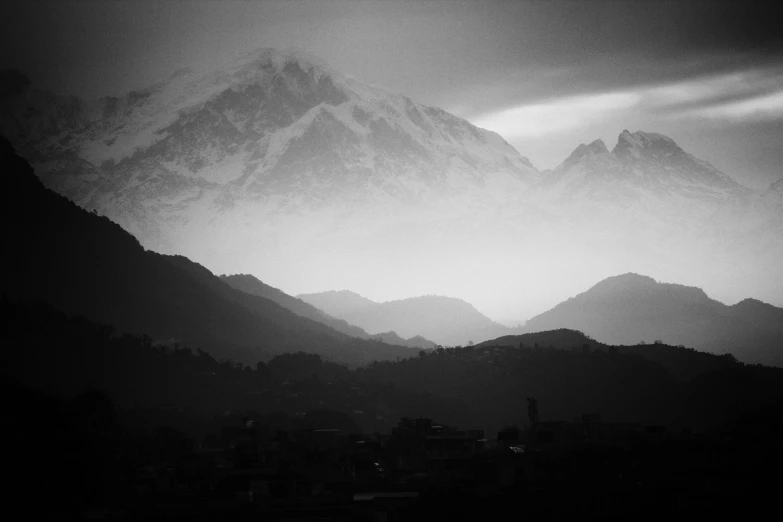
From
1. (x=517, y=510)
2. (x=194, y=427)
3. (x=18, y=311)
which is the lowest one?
(x=517, y=510)

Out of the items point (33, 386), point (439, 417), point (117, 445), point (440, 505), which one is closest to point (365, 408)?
point (439, 417)

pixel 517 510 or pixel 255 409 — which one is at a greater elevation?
pixel 255 409

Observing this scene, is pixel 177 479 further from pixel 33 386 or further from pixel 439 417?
pixel 439 417

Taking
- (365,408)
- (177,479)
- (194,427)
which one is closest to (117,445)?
(177,479)

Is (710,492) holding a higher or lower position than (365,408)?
lower

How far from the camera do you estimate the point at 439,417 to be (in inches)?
7013

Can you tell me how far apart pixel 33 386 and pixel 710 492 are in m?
94.3

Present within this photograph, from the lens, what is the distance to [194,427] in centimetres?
14425

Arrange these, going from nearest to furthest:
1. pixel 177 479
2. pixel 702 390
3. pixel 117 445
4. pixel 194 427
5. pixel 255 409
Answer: pixel 177 479, pixel 117 445, pixel 194 427, pixel 255 409, pixel 702 390

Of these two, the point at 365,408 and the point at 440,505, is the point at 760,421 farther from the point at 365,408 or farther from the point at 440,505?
the point at 365,408

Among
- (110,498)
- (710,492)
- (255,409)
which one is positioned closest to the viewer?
(710,492)

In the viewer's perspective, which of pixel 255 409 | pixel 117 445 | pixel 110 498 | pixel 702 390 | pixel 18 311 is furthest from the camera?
pixel 702 390

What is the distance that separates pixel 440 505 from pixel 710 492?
17.6 m

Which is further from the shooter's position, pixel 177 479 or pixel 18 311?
Result: pixel 18 311
